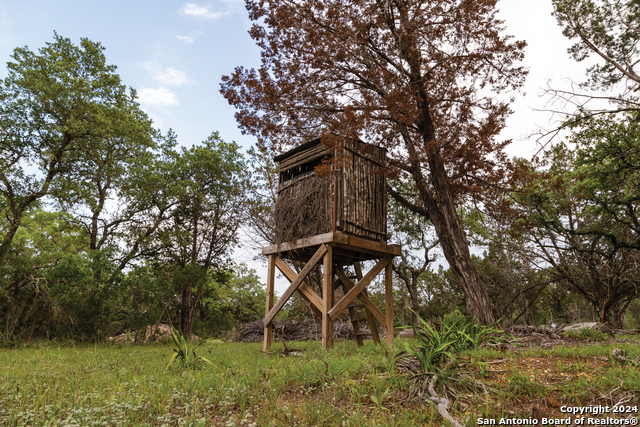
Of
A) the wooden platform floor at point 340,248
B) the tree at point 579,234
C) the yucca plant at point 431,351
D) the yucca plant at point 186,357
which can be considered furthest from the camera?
the tree at point 579,234

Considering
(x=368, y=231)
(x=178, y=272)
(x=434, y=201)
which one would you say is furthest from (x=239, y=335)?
(x=434, y=201)

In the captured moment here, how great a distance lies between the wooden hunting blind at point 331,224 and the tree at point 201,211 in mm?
9561

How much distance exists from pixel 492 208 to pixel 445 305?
61.4ft

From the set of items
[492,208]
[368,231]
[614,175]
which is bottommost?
[368,231]

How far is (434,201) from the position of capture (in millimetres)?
9680

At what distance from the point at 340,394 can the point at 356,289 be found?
5374 millimetres

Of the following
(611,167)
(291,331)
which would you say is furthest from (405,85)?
(291,331)

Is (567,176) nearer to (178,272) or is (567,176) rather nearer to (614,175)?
(614,175)

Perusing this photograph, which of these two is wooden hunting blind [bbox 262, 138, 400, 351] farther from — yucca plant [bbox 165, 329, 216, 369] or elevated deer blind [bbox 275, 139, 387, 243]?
yucca plant [bbox 165, 329, 216, 369]

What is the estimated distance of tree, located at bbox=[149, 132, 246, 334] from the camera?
1966 cm

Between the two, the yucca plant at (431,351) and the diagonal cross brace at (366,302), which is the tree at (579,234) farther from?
the yucca plant at (431,351)

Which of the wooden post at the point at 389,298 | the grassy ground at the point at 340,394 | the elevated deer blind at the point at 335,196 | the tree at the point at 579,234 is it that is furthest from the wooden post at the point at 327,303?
the tree at the point at 579,234

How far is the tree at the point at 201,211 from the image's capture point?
19656 millimetres

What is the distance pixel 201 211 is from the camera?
20484mm
